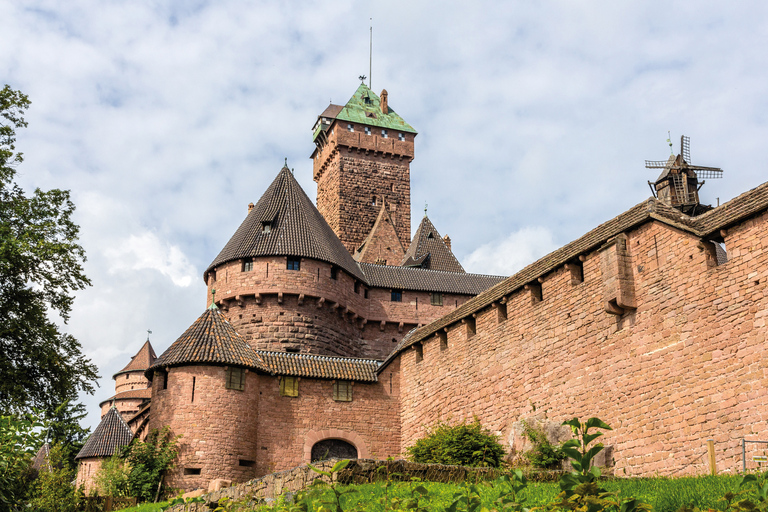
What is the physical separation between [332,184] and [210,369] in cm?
2690

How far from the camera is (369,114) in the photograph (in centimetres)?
4928

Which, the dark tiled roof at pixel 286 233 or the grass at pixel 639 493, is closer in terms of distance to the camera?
the grass at pixel 639 493

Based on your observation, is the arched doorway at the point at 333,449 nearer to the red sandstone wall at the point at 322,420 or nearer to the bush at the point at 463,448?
the red sandstone wall at the point at 322,420

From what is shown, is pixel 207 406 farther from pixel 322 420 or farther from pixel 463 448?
pixel 463 448

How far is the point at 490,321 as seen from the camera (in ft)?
66.9

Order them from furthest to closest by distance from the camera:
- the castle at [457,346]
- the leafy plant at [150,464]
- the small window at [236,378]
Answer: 1. the small window at [236,378]
2. the leafy plant at [150,464]
3. the castle at [457,346]

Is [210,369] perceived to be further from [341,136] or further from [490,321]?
[341,136]

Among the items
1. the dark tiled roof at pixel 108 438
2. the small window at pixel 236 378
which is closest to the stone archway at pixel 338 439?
the small window at pixel 236 378

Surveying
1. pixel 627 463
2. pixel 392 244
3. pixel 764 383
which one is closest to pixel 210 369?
pixel 627 463

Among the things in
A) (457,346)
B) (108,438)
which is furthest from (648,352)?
(108,438)

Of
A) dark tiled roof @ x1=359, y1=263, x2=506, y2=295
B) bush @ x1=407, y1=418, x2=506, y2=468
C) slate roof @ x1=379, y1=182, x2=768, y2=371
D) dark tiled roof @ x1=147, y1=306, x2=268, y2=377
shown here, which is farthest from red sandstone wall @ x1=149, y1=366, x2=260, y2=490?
dark tiled roof @ x1=359, y1=263, x2=506, y2=295

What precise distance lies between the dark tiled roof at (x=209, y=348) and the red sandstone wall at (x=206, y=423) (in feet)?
0.98

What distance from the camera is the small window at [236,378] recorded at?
22.2m

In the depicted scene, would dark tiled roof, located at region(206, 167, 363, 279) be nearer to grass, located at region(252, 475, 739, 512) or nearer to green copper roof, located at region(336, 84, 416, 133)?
green copper roof, located at region(336, 84, 416, 133)
